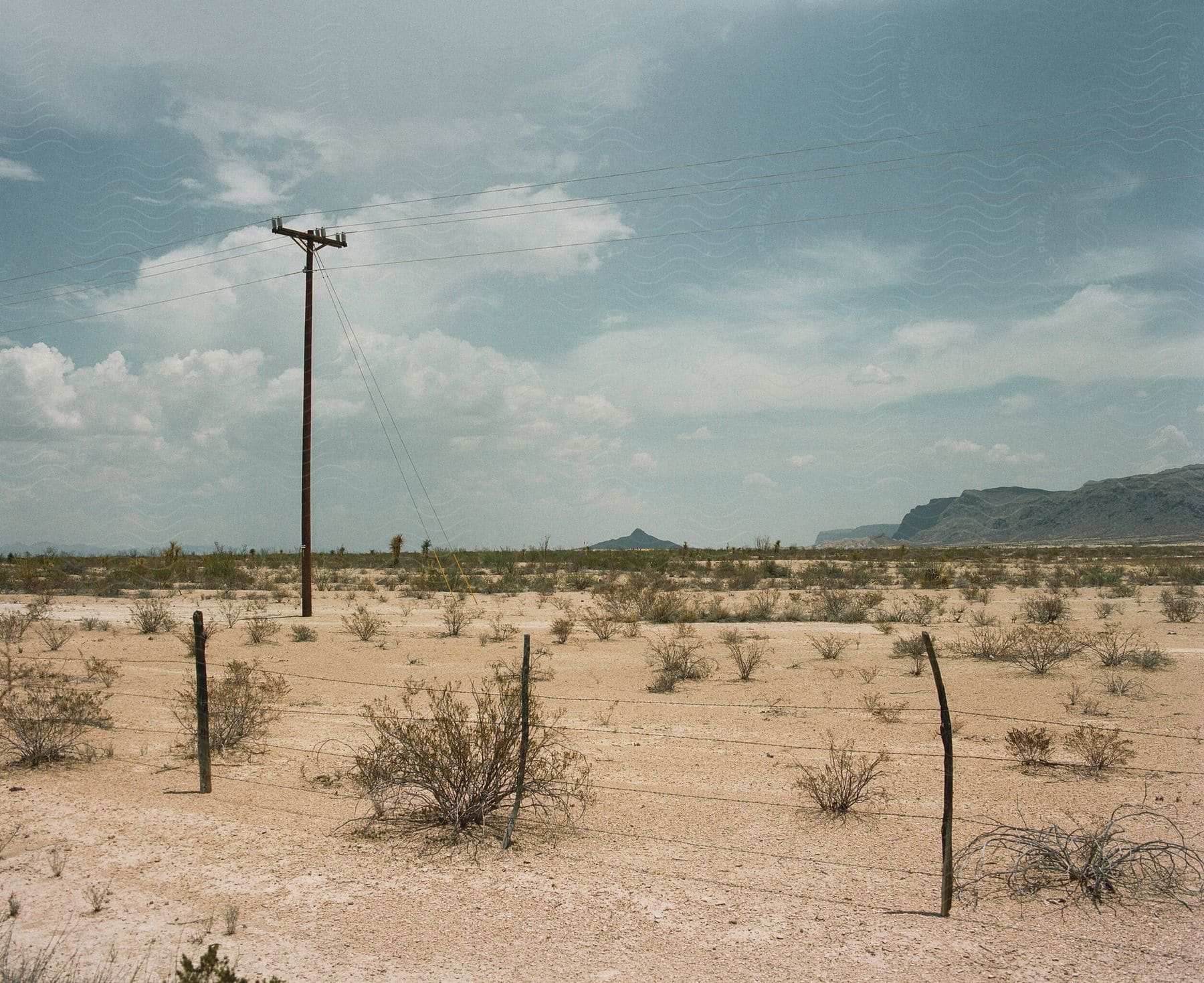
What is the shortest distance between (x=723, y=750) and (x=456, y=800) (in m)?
4.62

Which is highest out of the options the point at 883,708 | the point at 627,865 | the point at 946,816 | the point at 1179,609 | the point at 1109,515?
the point at 1109,515

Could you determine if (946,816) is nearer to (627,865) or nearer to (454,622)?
(627,865)

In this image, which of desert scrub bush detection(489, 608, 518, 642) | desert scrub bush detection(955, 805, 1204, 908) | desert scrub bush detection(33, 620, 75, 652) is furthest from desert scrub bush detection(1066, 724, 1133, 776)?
desert scrub bush detection(33, 620, 75, 652)

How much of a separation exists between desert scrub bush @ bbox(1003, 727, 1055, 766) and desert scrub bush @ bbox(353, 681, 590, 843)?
18.8 ft

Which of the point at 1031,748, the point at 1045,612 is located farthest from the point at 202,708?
the point at 1045,612

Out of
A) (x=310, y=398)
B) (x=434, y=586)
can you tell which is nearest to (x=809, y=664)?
(x=310, y=398)

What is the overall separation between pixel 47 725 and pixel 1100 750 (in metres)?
13.6

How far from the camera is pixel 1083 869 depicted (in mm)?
7344

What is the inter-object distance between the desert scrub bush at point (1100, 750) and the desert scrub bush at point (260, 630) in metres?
20.3

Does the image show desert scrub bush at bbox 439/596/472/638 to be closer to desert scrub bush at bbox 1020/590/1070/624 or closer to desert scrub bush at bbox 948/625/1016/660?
desert scrub bush at bbox 948/625/1016/660

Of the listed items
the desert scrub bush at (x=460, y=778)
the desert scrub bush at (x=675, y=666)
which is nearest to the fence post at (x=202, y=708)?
the desert scrub bush at (x=460, y=778)

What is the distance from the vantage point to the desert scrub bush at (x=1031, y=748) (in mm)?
10977

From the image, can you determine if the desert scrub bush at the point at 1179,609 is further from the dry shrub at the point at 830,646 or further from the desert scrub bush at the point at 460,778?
the desert scrub bush at the point at 460,778

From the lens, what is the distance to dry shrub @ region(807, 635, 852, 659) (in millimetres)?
20578
